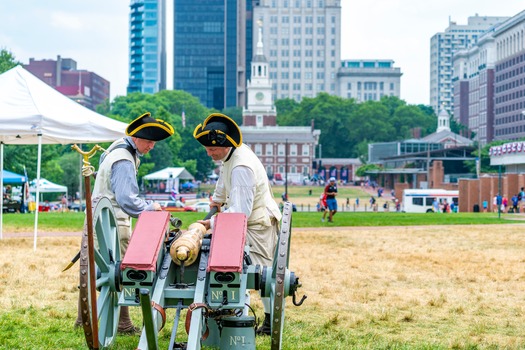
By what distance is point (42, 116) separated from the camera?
597 inches

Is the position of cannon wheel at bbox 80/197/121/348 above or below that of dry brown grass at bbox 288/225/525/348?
above

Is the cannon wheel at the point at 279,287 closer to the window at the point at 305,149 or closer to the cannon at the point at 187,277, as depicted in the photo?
the cannon at the point at 187,277

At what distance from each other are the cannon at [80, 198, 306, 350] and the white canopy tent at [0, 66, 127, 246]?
28.3ft

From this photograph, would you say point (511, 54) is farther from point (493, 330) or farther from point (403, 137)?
point (493, 330)

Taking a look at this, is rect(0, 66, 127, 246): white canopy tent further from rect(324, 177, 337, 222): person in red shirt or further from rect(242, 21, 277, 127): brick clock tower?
rect(242, 21, 277, 127): brick clock tower

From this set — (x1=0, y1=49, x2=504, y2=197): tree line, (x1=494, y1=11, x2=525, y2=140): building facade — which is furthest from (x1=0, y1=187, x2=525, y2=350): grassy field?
(x1=494, y1=11, x2=525, y2=140): building facade

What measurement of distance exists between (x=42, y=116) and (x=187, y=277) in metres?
9.22

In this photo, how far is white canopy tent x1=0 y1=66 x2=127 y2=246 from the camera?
15.2 metres

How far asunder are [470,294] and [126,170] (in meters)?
5.20

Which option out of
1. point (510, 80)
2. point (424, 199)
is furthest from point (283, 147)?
point (424, 199)

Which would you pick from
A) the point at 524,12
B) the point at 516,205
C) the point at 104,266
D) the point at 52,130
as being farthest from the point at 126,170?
the point at 524,12

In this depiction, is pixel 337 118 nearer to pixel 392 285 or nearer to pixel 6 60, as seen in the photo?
pixel 6 60

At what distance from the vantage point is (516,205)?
52875mm

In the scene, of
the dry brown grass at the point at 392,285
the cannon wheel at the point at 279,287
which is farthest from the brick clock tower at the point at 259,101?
the cannon wheel at the point at 279,287
